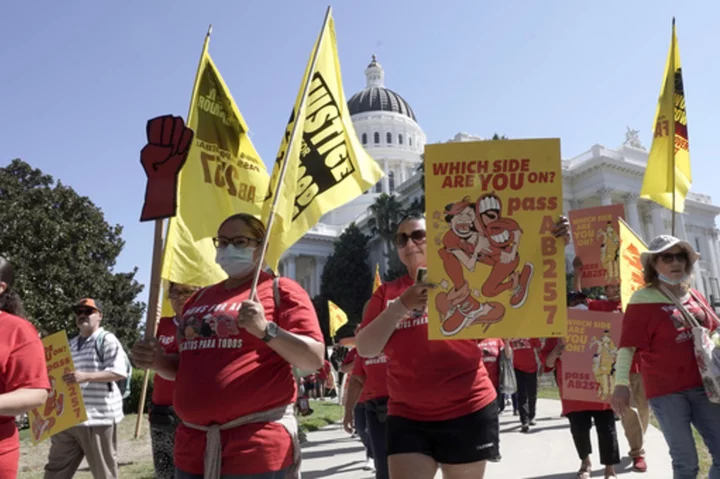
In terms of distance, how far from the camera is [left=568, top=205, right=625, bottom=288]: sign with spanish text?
22.1 ft

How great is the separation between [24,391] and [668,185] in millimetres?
5714

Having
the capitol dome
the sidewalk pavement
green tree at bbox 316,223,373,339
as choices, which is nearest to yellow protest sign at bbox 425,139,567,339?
the sidewalk pavement

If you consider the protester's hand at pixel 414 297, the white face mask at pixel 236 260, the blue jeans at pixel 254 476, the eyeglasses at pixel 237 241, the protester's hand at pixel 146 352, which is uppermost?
the eyeglasses at pixel 237 241

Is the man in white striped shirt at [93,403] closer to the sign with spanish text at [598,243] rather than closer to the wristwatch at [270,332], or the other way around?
the wristwatch at [270,332]

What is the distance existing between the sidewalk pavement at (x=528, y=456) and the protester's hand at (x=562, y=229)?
4.24m

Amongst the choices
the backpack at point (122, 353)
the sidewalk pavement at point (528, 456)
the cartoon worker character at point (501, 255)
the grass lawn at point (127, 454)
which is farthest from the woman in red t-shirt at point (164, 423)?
the grass lawn at point (127, 454)

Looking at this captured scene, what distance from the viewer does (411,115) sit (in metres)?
103

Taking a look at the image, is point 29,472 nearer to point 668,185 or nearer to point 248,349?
point 248,349

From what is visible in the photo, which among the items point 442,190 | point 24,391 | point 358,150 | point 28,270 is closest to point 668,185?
point 358,150

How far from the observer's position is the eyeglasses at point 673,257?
4.31m

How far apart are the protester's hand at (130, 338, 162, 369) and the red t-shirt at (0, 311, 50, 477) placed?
388 millimetres

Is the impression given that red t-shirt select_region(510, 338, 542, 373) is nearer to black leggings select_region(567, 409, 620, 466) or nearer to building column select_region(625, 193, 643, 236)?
black leggings select_region(567, 409, 620, 466)

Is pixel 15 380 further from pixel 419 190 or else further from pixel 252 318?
pixel 419 190

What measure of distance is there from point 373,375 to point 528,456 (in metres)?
3.71
